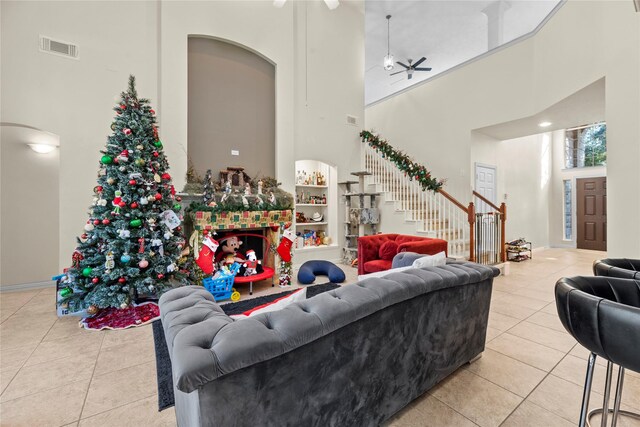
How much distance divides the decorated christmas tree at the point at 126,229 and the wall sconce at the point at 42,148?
1.81 metres

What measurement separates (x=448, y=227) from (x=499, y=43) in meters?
4.36

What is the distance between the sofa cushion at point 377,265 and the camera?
406 cm

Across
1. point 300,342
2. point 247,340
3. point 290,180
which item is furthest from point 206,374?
point 290,180

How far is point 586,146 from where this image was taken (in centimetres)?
823

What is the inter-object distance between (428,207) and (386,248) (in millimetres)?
2355

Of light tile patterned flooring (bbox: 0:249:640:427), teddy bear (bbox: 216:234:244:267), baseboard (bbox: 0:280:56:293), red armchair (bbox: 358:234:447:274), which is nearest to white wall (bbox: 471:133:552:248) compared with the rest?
red armchair (bbox: 358:234:447:274)

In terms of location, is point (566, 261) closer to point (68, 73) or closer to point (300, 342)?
point (300, 342)

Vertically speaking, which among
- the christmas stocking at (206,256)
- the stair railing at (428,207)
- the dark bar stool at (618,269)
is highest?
the stair railing at (428,207)

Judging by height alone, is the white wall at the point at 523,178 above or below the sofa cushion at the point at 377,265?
above

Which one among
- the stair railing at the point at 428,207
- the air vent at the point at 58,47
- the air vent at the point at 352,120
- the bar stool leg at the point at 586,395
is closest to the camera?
the bar stool leg at the point at 586,395

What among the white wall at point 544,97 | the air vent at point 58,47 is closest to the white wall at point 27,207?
the air vent at point 58,47

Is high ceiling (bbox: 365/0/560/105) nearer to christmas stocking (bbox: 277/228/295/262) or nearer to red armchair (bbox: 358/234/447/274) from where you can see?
red armchair (bbox: 358/234/447/274)

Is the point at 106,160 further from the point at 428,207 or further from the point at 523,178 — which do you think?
the point at 523,178

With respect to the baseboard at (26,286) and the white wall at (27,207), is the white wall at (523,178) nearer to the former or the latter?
the white wall at (27,207)
